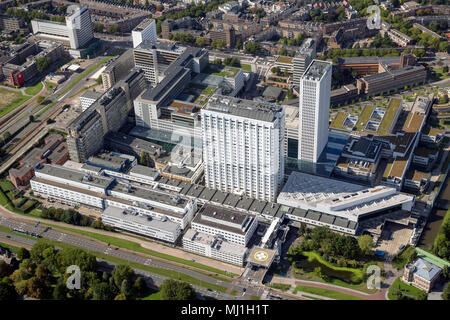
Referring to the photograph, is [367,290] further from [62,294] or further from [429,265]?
[62,294]

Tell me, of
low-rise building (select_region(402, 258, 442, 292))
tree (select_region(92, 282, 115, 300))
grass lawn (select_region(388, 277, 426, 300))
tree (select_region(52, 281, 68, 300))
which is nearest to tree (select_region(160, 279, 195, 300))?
tree (select_region(92, 282, 115, 300))

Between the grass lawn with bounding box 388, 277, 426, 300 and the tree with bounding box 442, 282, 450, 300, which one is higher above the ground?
the tree with bounding box 442, 282, 450, 300

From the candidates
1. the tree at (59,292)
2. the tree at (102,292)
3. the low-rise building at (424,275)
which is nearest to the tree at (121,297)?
the tree at (102,292)

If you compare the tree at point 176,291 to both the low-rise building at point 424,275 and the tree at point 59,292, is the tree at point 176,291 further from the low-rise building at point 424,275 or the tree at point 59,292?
the low-rise building at point 424,275

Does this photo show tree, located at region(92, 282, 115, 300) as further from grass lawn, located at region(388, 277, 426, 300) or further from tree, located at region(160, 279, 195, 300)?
grass lawn, located at region(388, 277, 426, 300)

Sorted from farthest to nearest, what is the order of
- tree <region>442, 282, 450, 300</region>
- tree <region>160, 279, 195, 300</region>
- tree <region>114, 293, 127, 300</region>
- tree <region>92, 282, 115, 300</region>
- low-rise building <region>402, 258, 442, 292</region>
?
→ low-rise building <region>402, 258, 442, 292</region> → tree <region>92, 282, 115, 300</region> → tree <region>114, 293, 127, 300</region> → tree <region>160, 279, 195, 300</region> → tree <region>442, 282, 450, 300</region>

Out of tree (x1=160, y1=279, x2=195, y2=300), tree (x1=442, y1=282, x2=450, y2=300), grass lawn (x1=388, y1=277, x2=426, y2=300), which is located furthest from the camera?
grass lawn (x1=388, y1=277, x2=426, y2=300)
